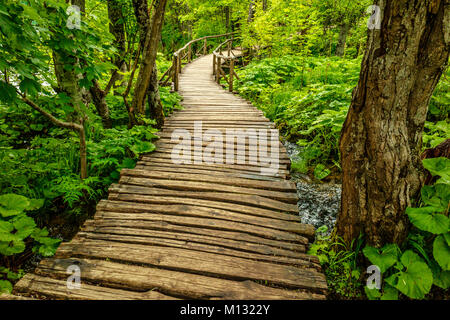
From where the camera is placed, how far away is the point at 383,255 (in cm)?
245

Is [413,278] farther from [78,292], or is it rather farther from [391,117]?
[78,292]

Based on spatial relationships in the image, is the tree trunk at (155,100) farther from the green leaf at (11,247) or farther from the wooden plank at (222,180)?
the green leaf at (11,247)

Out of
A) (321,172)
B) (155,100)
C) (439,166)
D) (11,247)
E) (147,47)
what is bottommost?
(11,247)

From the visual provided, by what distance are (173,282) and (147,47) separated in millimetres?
4550

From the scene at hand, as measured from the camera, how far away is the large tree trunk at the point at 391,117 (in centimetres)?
203

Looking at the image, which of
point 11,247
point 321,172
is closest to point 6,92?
point 11,247

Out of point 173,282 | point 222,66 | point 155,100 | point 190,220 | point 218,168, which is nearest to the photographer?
point 173,282

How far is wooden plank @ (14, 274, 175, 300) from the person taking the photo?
217 cm

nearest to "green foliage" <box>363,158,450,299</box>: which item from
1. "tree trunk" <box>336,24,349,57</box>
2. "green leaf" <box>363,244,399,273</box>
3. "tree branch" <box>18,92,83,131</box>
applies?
"green leaf" <box>363,244,399,273</box>

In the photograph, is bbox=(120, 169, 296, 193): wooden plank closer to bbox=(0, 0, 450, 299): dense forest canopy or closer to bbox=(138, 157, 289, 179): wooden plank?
bbox=(138, 157, 289, 179): wooden plank

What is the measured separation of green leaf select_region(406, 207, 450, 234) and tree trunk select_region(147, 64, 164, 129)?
5.19m

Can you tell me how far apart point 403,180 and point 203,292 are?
2.24m
